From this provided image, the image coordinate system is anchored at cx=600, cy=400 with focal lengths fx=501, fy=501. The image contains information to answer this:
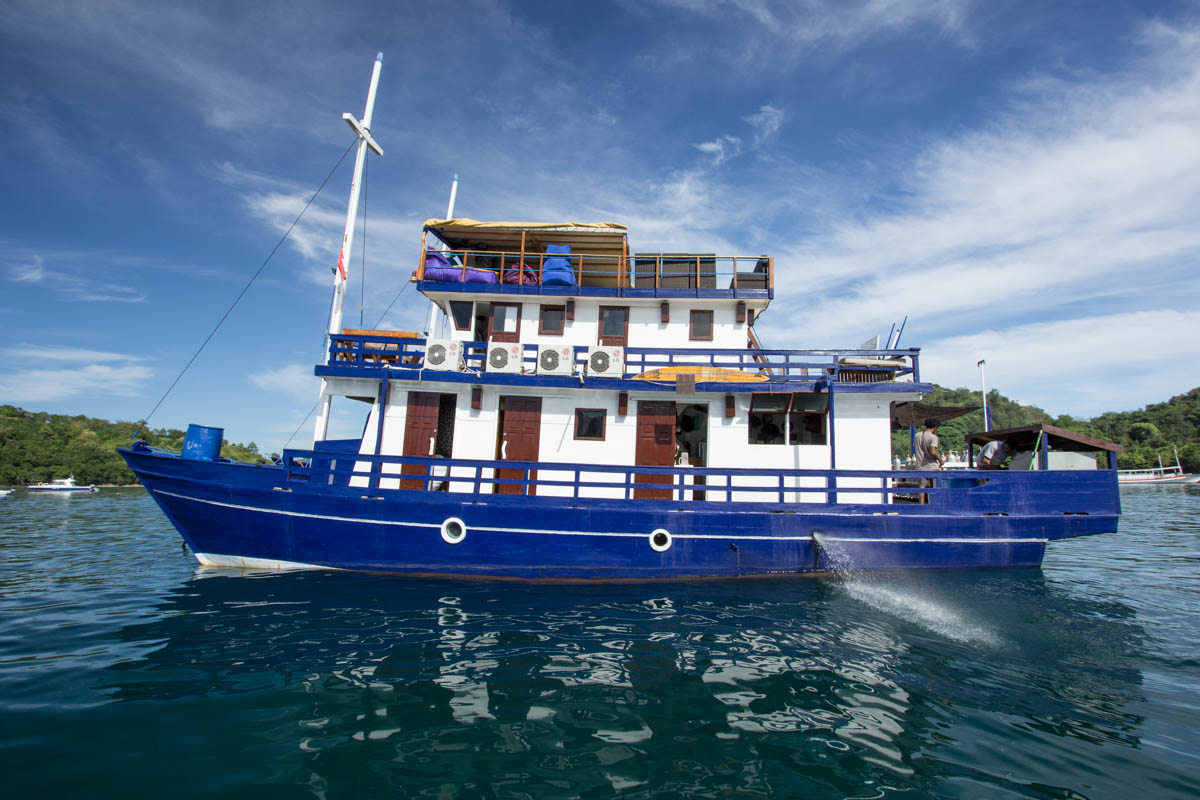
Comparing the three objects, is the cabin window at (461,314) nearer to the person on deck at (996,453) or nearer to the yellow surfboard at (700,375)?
the yellow surfboard at (700,375)

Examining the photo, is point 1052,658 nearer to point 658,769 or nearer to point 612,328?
point 658,769

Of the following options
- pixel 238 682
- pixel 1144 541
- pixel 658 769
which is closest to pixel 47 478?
pixel 238 682

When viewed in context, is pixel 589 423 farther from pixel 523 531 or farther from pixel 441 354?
pixel 441 354

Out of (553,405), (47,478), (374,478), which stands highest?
(553,405)

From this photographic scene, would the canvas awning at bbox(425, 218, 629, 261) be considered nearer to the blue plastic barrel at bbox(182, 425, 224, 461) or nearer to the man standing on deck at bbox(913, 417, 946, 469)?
the blue plastic barrel at bbox(182, 425, 224, 461)

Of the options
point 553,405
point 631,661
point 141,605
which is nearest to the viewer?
point 631,661

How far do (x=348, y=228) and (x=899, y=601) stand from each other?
1360 centimetres

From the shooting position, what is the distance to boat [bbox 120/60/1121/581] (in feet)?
31.6

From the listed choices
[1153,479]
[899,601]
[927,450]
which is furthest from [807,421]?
[1153,479]

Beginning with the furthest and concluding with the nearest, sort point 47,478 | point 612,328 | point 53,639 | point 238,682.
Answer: point 47,478 < point 612,328 < point 53,639 < point 238,682

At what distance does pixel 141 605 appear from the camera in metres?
7.82

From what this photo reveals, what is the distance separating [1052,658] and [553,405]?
29.8 feet

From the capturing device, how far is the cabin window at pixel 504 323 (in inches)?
518

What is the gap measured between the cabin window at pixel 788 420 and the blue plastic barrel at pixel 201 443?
37.1 ft
